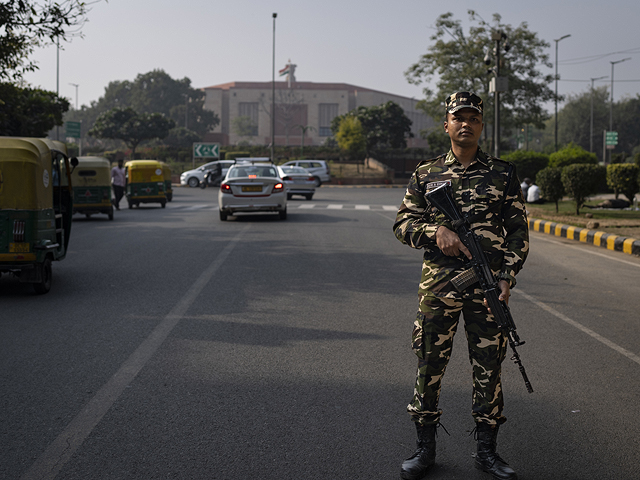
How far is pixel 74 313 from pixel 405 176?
183 ft

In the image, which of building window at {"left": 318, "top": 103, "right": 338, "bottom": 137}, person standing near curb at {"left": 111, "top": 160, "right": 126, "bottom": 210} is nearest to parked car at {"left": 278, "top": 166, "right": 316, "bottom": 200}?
person standing near curb at {"left": 111, "top": 160, "right": 126, "bottom": 210}

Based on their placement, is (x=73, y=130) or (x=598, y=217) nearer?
(x=598, y=217)

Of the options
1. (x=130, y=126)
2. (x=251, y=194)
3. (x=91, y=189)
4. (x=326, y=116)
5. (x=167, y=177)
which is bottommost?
(x=251, y=194)

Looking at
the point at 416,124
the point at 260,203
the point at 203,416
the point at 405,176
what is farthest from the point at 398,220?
the point at 416,124

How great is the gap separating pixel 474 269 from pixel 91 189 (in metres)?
18.1

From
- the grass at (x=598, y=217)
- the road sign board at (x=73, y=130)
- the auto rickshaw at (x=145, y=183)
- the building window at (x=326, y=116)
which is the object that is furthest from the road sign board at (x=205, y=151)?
the building window at (x=326, y=116)

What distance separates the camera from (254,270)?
1021cm

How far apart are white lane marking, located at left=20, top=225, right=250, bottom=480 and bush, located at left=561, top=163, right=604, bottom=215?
13664 millimetres

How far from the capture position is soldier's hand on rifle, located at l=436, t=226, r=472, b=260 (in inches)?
129

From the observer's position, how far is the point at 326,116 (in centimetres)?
12544


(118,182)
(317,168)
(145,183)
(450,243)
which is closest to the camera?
(450,243)

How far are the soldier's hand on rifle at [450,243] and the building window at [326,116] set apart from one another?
123 meters

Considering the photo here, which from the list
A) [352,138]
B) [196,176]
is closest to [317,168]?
[196,176]

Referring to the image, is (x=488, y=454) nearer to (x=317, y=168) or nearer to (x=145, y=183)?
(x=145, y=183)
